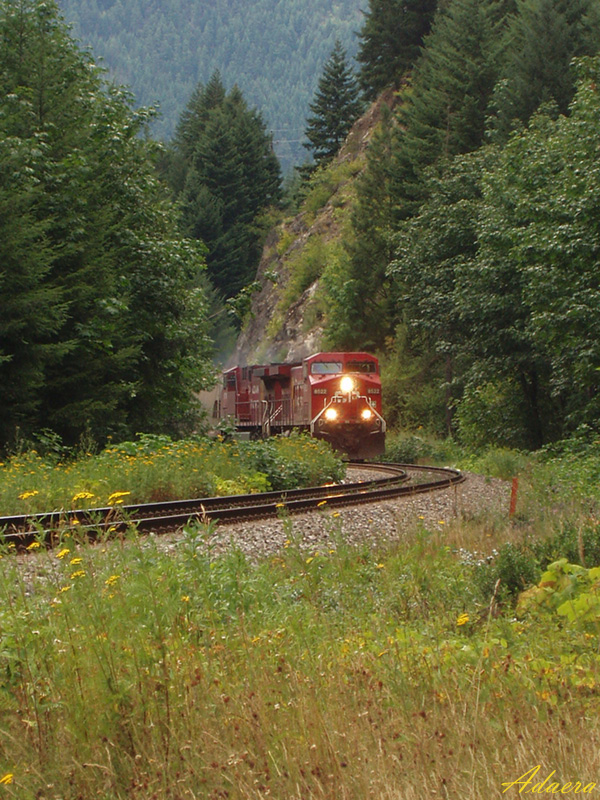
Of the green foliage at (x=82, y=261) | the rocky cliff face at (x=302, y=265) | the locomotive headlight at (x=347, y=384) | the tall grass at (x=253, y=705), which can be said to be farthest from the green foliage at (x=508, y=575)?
the rocky cliff face at (x=302, y=265)

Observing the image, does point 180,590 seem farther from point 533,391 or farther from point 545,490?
point 533,391

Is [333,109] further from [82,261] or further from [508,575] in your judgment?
[508,575]

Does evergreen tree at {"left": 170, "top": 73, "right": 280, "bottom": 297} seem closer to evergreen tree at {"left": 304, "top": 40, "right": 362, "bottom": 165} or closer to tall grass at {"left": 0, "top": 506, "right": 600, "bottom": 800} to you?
evergreen tree at {"left": 304, "top": 40, "right": 362, "bottom": 165}

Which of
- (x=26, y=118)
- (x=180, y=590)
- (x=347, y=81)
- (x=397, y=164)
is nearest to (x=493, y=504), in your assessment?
(x=180, y=590)

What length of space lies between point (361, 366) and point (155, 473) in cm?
1490

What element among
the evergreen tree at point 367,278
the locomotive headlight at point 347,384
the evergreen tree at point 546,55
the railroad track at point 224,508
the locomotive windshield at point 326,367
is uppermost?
the evergreen tree at point 546,55

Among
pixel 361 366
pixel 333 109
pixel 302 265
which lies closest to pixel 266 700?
pixel 361 366

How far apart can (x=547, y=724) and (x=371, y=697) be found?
75 centimetres

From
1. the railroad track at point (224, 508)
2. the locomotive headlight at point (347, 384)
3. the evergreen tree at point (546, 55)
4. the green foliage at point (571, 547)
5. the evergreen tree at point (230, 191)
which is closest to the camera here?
the green foliage at point (571, 547)

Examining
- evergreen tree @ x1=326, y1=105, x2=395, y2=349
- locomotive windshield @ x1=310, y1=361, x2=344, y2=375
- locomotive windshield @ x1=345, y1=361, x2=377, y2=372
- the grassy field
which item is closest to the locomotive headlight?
locomotive windshield @ x1=310, y1=361, x2=344, y2=375

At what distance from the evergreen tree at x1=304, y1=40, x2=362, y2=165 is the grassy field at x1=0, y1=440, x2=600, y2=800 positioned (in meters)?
72.7

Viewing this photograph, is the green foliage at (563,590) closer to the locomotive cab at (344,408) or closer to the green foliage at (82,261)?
the green foliage at (82,261)

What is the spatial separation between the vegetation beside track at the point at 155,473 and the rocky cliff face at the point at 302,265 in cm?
3316

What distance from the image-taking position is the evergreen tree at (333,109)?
75188 mm
